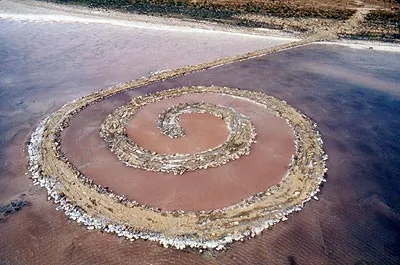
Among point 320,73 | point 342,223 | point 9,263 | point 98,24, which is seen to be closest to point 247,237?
point 342,223

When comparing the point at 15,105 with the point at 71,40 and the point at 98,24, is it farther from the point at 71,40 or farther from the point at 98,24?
the point at 98,24

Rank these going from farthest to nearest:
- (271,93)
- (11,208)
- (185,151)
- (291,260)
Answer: (271,93), (185,151), (11,208), (291,260)

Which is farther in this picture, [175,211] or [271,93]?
[271,93]

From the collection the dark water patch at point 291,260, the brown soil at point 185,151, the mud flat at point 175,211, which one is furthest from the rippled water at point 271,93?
the brown soil at point 185,151

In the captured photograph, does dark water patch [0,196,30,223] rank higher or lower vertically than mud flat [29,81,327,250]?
lower

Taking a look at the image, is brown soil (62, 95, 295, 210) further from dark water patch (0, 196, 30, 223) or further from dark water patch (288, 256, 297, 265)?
dark water patch (288, 256, 297, 265)

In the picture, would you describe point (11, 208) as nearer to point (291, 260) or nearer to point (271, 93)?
point (291, 260)

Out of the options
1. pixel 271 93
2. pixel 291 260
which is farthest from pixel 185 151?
pixel 271 93

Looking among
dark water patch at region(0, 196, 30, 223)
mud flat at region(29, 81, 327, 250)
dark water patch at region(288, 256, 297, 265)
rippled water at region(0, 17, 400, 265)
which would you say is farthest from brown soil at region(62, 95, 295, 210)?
dark water patch at region(288, 256, 297, 265)

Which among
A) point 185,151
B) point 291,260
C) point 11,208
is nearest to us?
point 291,260
